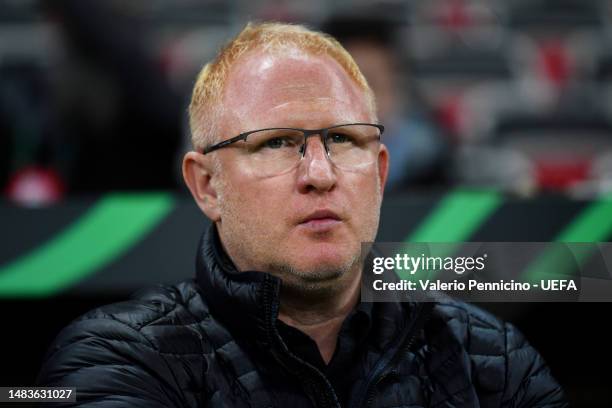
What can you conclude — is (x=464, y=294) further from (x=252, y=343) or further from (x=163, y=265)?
(x=163, y=265)

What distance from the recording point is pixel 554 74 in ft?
17.9

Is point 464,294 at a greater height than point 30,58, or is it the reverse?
point 30,58

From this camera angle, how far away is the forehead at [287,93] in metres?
1.47

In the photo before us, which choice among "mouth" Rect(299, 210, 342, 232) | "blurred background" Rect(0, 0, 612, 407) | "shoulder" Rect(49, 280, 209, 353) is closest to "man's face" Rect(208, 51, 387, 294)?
"mouth" Rect(299, 210, 342, 232)

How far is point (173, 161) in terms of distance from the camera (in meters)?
2.71

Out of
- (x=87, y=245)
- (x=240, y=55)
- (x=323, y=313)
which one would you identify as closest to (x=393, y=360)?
(x=323, y=313)

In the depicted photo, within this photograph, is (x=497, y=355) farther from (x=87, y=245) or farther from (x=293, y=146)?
(x=87, y=245)

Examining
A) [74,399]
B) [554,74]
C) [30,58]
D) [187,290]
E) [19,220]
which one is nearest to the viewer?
[74,399]

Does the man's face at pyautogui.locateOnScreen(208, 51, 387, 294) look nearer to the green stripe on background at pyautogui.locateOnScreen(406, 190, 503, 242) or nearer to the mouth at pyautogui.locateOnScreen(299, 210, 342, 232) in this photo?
the mouth at pyautogui.locateOnScreen(299, 210, 342, 232)

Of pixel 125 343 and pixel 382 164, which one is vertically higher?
pixel 382 164

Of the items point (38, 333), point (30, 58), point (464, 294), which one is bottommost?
point (38, 333)

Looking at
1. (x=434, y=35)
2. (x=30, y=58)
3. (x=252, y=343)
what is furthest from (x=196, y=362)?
(x=434, y=35)

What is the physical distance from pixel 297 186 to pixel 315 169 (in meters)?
0.04

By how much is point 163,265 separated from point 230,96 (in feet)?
2.26
